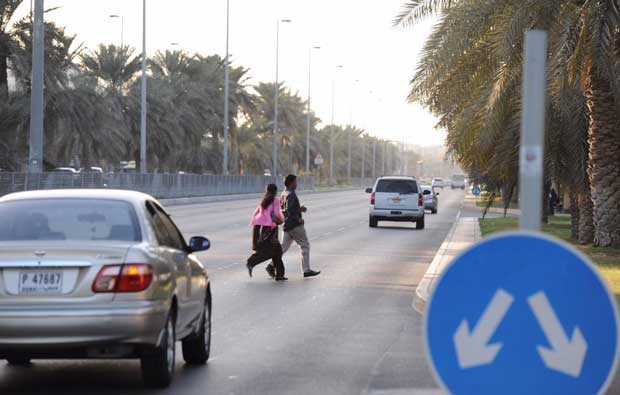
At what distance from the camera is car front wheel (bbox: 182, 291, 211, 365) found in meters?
10.9

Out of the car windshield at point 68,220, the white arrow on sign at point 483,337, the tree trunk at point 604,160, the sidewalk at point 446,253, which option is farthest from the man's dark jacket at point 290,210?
the white arrow on sign at point 483,337

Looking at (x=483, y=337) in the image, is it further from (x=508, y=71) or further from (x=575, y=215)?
(x=575, y=215)

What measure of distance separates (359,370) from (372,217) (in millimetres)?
32138

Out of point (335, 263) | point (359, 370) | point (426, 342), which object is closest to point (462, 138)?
point (335, 263)

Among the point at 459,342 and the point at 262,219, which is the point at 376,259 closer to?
the point at 262,219

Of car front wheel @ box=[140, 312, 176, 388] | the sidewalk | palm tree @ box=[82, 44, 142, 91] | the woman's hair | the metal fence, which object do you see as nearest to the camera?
car front wheel @ box=[140, 312, 176, 388]

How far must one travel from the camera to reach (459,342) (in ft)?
16.1

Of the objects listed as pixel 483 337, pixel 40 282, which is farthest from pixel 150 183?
pixel 483 337

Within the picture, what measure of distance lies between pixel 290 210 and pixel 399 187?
897 inches

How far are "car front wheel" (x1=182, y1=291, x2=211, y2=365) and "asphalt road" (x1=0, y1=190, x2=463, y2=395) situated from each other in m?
0.11

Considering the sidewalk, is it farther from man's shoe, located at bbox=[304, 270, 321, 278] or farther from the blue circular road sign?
man's shoe, located at bbox=[304, 270, 321, 278]

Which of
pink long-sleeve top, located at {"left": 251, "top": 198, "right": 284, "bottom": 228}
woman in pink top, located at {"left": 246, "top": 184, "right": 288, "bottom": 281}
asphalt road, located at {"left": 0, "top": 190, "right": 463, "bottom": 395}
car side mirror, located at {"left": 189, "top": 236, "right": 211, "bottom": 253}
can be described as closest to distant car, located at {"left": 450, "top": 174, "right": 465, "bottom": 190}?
asphalt road, located at {"left": 0, "top": 190, "right": 463, "bottom": 395}

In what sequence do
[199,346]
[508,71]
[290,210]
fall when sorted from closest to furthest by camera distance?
1. [199,346]
2. [290,210]
3. [508,71]

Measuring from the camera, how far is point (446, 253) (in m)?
26.9
